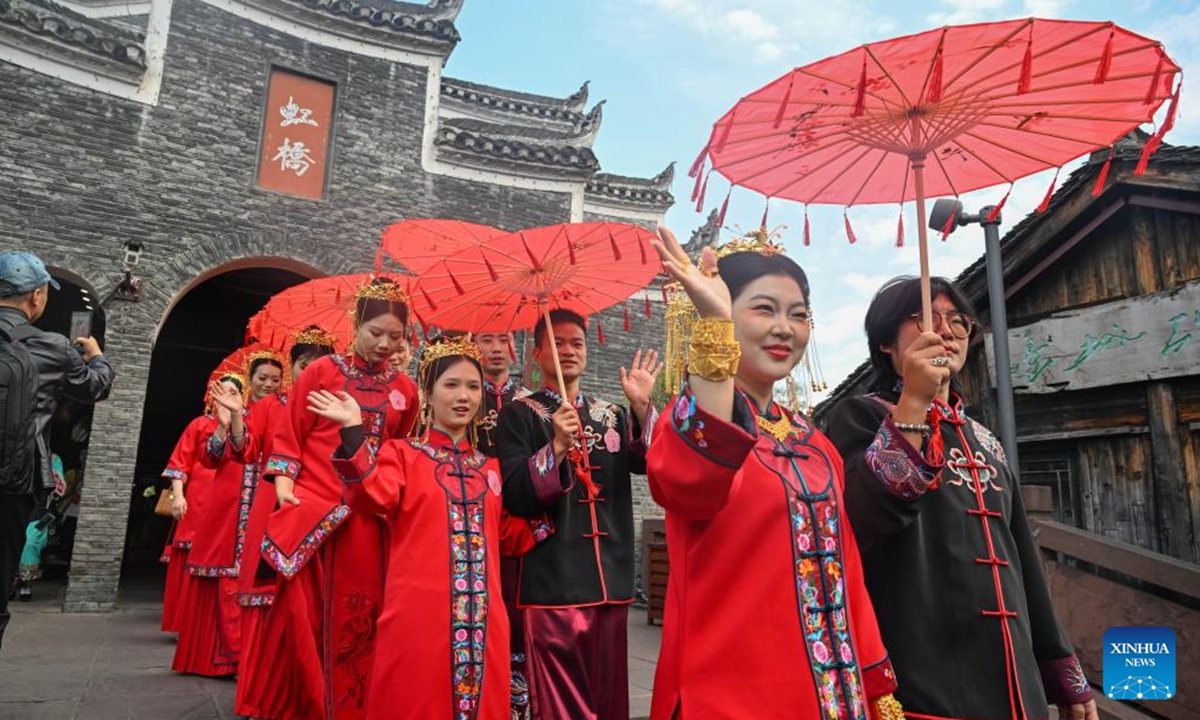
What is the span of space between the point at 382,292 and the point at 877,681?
279 cm

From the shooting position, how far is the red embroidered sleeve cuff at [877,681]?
1.75m

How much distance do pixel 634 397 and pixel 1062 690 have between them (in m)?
1.74

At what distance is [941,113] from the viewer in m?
2.27

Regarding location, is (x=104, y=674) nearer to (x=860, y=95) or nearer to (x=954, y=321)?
(x=954, y=321)

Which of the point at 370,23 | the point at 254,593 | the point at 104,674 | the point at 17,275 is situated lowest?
the point at 104,674

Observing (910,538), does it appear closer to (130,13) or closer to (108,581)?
(108,581)

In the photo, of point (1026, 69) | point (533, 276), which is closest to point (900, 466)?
point (1026, 69)

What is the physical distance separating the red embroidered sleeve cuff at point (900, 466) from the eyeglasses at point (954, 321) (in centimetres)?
52

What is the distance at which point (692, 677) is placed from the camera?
64.7 inches

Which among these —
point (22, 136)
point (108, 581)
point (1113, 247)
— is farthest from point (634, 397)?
point (22, 136)

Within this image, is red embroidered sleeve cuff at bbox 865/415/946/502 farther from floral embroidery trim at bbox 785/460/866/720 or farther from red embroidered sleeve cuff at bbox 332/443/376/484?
red embroidered sleeve cuff at bbox 332/443/376/484

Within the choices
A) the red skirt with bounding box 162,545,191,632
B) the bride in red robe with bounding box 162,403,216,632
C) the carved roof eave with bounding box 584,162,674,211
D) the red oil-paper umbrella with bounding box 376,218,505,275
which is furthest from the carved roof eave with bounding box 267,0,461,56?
the red oil-paper umbrella with bounding box 376,218,505,275

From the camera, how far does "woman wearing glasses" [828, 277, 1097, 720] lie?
179 centimetres

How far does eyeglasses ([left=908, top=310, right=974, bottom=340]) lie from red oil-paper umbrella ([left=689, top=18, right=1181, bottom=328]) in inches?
11.8
